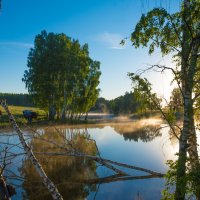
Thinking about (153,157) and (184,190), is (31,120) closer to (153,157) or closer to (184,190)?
(153,157)

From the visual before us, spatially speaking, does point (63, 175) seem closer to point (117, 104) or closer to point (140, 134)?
point (140, 134)

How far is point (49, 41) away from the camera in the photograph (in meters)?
42.9

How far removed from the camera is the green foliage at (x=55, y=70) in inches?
1662

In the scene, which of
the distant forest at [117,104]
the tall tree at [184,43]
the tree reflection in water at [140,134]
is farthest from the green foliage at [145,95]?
the distant forest at [117,104]

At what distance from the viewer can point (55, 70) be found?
42562 mm

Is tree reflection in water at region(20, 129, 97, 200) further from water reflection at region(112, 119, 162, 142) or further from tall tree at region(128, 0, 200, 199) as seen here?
water reflection at region(112, 119, 162, 142)

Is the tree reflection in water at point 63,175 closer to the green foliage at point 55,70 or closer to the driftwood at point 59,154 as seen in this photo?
the driftwood at point 59,154

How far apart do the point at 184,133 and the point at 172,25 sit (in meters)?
3.37

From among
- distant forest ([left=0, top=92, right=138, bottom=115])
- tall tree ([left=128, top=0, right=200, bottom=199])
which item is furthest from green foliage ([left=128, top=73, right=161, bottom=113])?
distant forest ([left=0, top=92, right=138, bottom=115])

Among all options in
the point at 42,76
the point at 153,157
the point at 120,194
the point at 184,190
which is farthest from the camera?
the point at 42,76

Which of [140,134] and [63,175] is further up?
[140,134]

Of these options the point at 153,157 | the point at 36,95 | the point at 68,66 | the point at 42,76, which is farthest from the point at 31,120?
the point at 153,157

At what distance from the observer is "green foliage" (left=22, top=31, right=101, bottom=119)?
42219 mm

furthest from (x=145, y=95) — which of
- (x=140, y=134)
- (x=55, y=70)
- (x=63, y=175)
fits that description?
(x=55, y=70)
